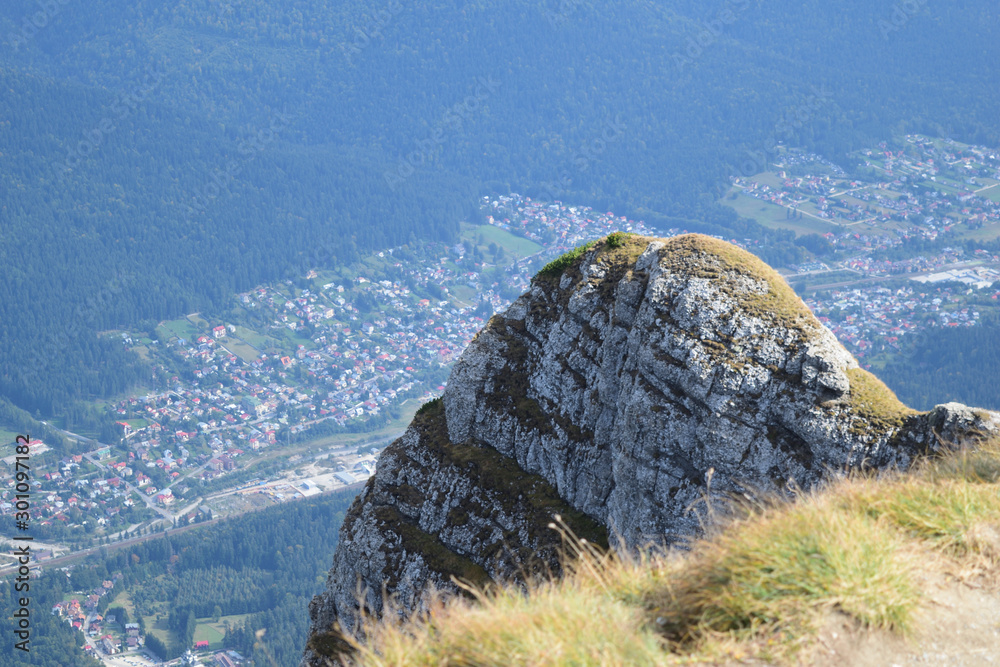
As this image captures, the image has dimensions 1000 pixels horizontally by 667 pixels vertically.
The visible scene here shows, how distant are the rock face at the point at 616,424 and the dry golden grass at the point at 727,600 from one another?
11.3m

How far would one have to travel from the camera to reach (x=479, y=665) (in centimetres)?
1290

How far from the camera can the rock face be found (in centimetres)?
2973

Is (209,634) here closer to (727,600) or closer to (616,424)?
(616,424)

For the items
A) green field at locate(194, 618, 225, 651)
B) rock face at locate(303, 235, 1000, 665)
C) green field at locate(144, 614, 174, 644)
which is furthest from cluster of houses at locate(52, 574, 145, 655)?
rock face at locate(303, 235, 1000, 665)

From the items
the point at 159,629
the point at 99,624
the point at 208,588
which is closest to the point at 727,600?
the point at 159,629

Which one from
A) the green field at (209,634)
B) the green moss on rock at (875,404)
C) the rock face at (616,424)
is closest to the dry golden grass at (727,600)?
the rock face at (616,424)

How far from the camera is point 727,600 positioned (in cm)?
1350

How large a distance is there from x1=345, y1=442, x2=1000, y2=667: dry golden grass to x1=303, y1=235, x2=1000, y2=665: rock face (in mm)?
11288

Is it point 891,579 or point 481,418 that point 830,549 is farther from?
point 481,418

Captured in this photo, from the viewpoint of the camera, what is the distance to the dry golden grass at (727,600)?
1286 centimetres

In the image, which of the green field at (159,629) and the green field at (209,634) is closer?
the green field at (209,634)

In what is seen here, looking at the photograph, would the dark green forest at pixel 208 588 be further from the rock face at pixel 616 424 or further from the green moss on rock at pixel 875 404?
the green moss on rock at pixel 875 404


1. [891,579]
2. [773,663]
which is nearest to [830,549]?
[891,579]

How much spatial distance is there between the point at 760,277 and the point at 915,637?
70.2 ft
